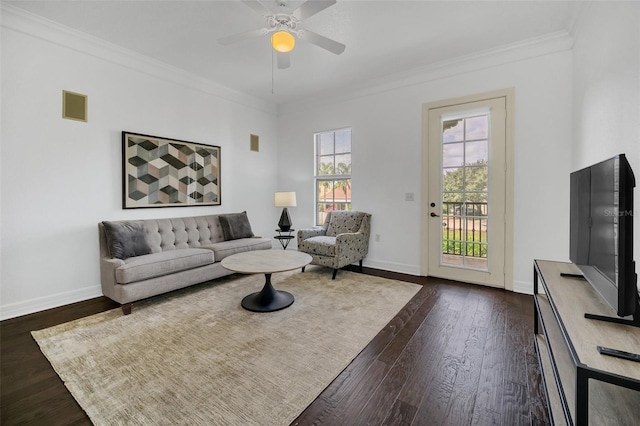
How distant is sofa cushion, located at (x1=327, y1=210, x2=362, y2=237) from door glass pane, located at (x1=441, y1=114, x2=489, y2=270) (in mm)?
1217

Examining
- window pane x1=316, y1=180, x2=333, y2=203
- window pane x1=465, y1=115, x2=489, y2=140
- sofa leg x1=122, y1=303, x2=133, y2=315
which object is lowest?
sofa leg x1=122, y1=303, x2=133, y2=315

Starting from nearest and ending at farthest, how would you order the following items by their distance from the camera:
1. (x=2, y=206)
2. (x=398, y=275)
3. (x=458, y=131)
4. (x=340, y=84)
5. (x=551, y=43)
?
(x=2, y=206) → (x=551, y=43) → (x=458, y=131) → (x=398, y=275) → (x=340, y=84)

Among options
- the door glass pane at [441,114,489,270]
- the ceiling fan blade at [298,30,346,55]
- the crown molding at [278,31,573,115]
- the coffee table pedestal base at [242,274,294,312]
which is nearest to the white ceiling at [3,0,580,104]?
the crown molding at [278,31,573,115]

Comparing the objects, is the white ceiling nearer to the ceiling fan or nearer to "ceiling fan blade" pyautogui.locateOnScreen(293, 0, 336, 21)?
the ceiling fan

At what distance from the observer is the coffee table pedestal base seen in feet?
9.02

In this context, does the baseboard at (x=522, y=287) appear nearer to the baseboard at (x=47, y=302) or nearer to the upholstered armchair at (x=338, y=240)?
the upholstered armchair at (x=338, y=240)

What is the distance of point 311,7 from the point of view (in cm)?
206

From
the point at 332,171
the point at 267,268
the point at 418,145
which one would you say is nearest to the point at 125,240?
the point at 267,268

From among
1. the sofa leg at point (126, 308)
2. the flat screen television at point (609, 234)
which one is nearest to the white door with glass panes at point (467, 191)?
the flat screen television at point (609, 234)

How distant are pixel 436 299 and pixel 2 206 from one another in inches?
170

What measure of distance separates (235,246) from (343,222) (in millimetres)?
1647

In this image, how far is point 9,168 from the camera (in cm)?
261

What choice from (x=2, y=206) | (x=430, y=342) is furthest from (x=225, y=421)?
(x=2, y=206)

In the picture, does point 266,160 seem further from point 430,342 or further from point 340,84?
point 430,342
